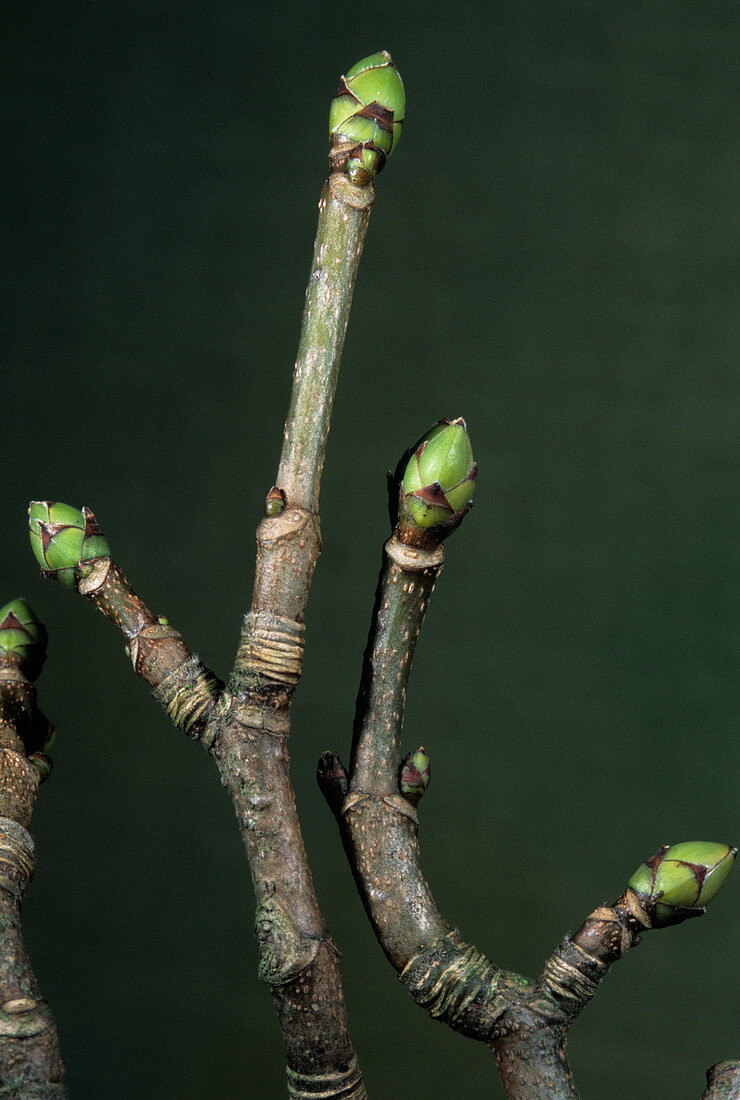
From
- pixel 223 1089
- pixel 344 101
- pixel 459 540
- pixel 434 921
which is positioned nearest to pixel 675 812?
pixel 459 540

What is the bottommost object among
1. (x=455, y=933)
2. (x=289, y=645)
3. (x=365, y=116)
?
(x=455, y=933)

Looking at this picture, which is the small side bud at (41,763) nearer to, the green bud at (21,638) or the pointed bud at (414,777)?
the green bud at (21,638)

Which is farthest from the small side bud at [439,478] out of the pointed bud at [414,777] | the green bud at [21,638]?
the green bud at [21,638]

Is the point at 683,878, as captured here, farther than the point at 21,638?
No

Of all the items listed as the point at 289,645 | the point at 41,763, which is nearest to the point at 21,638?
the point at 41,763

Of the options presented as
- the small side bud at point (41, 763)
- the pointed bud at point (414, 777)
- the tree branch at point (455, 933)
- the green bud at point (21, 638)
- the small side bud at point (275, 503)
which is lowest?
the tree branch at point (455, 933)

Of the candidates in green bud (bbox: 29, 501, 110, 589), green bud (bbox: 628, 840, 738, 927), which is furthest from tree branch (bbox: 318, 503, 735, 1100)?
green bud (bbox: 29, 501, 110, 589)

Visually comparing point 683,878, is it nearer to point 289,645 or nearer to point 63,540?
point 289,645
